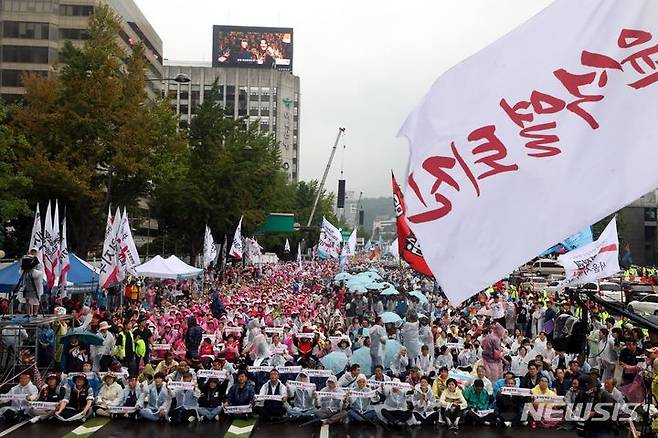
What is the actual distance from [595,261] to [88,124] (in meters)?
22.7

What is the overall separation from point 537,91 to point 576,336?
9.64ft

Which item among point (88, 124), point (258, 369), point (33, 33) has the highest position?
point (33, 33)

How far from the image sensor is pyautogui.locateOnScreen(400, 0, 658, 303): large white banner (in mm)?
4480

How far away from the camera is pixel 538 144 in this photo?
15.2 feet

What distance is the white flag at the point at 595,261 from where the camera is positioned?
815 inches

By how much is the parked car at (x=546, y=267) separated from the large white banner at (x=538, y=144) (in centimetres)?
5715

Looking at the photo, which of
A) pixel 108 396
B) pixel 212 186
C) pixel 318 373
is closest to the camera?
pixel 108 396

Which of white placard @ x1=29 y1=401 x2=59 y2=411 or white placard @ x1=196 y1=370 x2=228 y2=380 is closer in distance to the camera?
white placard @ x1=29 y1=401 x2=59 y2=411

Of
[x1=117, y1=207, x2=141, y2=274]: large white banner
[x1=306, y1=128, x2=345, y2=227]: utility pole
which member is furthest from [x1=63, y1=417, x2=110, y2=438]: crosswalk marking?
[x1=306, y1=128, x2=345, y2=227]: utility pole

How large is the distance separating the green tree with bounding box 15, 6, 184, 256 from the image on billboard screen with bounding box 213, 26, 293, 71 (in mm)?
104563

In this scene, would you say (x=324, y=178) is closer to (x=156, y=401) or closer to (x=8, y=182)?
(x=8, y=182)

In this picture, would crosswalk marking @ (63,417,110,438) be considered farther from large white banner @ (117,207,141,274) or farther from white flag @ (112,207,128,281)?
large white banner @ (117,207,141,274)

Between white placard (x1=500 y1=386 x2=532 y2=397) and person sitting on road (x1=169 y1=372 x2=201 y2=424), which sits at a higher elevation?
white placard (x1=500 y1=386 x2=532 y2=397)

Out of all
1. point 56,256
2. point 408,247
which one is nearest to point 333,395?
point 408,247
